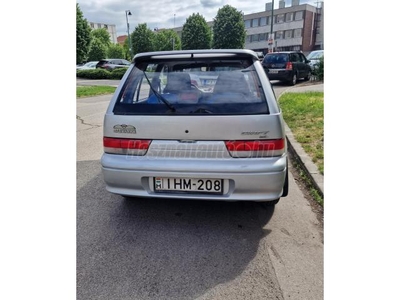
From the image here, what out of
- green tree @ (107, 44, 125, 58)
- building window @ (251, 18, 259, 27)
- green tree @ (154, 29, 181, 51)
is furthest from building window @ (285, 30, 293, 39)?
green tree @ (107, 44, 125, 58)

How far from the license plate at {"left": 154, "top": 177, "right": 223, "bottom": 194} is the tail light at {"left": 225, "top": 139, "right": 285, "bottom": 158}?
0.28 m

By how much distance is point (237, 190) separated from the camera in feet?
8.19

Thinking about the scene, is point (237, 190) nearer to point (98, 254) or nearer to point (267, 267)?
point (267, 267)

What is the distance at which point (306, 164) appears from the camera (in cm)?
418

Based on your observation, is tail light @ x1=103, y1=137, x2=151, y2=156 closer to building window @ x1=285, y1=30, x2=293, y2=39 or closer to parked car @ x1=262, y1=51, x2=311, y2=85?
parked car @ x1=262, y1=51, x2=311, y2=85

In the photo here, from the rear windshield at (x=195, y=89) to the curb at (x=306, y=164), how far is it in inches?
63.8

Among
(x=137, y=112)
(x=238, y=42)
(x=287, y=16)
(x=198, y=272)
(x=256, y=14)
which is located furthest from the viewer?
(x=256, y=14)

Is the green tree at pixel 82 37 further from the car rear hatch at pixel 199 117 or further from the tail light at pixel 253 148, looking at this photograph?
the tail light at pixel 253 148

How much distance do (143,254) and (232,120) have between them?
1.32m

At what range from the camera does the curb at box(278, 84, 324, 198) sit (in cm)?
360

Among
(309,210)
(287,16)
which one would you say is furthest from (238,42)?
(309,210)

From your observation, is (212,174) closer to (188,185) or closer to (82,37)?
(188,185)

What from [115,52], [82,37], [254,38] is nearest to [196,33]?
[115,52]

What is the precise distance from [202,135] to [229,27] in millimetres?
46522
